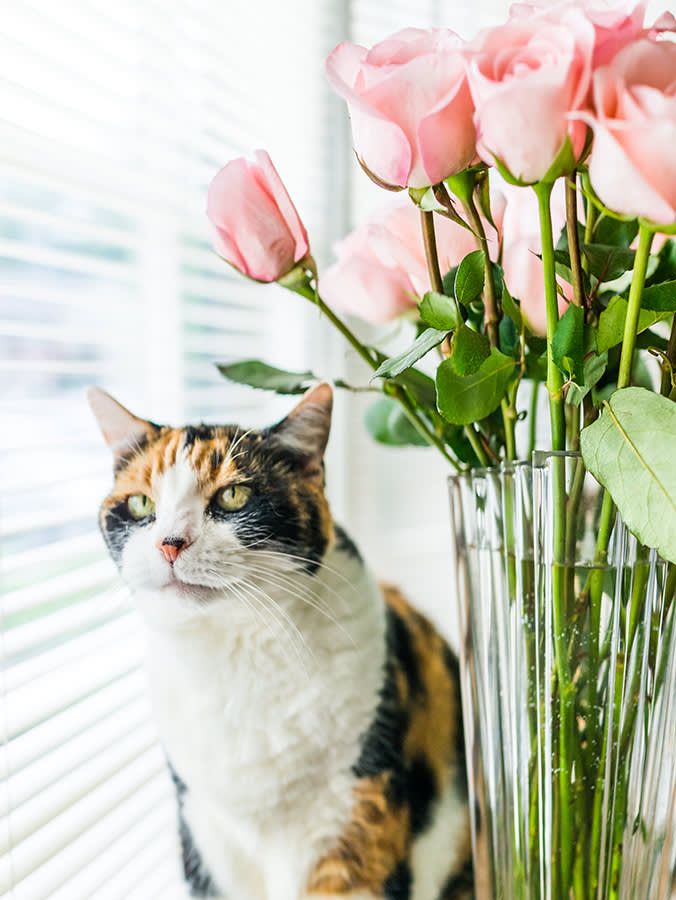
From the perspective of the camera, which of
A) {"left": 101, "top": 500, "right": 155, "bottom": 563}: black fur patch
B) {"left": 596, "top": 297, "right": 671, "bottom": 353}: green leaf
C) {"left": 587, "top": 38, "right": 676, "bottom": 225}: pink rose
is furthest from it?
{"left": 101, "top": 500, "right": 155, "bottom": 563}: black fur patch

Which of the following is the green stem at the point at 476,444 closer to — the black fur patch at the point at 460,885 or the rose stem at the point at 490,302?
the rose stem at the point at 490,302

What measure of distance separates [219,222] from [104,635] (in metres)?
0.49

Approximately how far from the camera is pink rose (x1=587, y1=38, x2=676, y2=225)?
40 cm

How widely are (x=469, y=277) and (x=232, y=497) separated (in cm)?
25

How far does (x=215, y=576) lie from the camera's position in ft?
1.89

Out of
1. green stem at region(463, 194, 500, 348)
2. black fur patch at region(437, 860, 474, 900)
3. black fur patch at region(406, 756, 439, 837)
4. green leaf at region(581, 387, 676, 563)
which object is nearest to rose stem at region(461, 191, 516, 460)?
green stem at region(463, 194, 500, 348)

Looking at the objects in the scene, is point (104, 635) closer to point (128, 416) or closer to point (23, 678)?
point (23, 678)

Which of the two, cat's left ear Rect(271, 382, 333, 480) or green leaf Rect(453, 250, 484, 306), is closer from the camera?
green leaf Rect(453, 250, 484, 306)

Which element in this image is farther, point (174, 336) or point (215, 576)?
point (174, 336)

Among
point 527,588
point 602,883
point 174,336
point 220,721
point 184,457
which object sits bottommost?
point 602,883

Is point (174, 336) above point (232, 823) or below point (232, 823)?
above

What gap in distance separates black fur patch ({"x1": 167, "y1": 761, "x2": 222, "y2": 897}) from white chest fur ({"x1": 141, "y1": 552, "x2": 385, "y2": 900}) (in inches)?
0.9

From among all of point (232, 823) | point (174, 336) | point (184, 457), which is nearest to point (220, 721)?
point (232, 823)

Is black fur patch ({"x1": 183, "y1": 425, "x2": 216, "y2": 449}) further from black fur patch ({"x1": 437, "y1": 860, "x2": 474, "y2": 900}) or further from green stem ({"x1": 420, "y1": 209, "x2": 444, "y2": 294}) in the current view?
black fur patch ({"x1": 437, "y1": 860, "x2": 474, "y2": 900})
